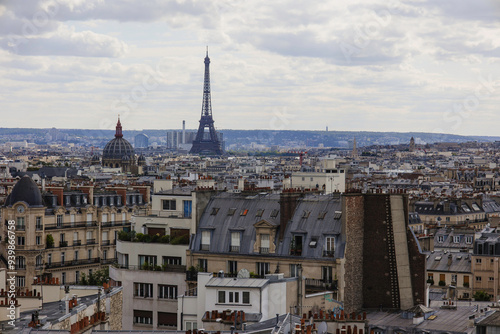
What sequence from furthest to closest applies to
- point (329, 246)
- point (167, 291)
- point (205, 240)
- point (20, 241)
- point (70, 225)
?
point (70, 225), point (20, 241), point (205, 240), point (167, 291), point (329, 246)

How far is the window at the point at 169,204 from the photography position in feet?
111

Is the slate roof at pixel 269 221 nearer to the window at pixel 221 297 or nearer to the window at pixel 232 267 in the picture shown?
the window at pixel 232 267

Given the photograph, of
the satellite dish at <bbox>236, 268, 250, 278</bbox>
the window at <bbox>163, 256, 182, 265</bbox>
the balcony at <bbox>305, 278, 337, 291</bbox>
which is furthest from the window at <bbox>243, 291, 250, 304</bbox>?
the window at <bbox>163, 256, 182, 265</bbox>

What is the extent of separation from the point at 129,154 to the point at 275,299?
17708 cm

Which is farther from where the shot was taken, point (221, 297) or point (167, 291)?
point (167, 291)

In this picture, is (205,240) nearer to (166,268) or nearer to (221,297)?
(166,268)

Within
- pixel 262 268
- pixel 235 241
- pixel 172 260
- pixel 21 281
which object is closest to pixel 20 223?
pixel 21 281

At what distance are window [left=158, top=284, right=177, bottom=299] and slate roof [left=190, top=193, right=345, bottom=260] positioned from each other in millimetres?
1322

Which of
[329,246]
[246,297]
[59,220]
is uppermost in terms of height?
[329,246]

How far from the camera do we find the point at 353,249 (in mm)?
28641

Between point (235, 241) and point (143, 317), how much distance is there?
3.56 m

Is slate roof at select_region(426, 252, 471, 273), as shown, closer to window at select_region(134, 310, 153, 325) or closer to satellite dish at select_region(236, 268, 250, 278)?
window at select_region(134, 310, 153, 325)

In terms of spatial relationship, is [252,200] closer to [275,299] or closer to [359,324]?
[275,299]

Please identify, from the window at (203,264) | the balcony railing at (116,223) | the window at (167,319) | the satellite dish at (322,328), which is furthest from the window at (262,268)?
the balcony railing at (116,223)
